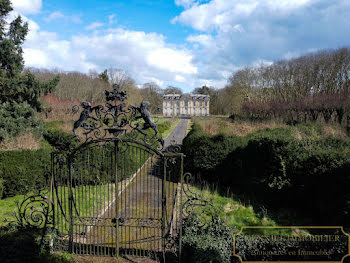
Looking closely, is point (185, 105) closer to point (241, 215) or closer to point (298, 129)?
point (298, 129)

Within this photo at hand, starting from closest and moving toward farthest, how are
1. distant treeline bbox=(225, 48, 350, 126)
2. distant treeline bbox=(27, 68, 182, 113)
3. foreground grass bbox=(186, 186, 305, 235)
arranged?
foreground grass bbox=(186, 186, 305, 235) < distant treeline bbox=(225, 48, 350, 126) < distant treeline bbox=(27, 68, 182, 113)

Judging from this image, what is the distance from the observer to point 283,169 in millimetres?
6383

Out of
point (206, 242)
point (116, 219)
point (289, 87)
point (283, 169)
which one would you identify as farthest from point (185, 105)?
point (206, 242)

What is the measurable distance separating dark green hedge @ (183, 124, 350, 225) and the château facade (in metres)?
51.0

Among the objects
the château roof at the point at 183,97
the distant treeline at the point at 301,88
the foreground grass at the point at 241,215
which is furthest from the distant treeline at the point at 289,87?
the château roof at the point at 183,97

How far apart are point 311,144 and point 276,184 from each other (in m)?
1.73

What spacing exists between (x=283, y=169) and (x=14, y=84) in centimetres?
1416

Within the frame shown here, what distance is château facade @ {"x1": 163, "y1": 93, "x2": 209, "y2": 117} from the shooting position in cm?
6012

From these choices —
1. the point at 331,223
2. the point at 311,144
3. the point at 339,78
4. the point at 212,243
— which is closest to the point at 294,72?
the point at 339,78

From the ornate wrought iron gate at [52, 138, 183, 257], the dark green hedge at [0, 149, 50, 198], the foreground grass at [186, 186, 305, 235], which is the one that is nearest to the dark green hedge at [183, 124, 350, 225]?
the foreground grass at [186, 186, 305, 235]

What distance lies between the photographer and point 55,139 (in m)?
13.6

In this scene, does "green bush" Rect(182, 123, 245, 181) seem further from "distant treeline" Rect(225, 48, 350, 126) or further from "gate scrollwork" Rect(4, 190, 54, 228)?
"distant treeline" Rect(225, 48, 350, 126)

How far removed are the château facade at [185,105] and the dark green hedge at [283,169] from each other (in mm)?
50976

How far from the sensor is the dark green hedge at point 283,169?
16.8 feet
